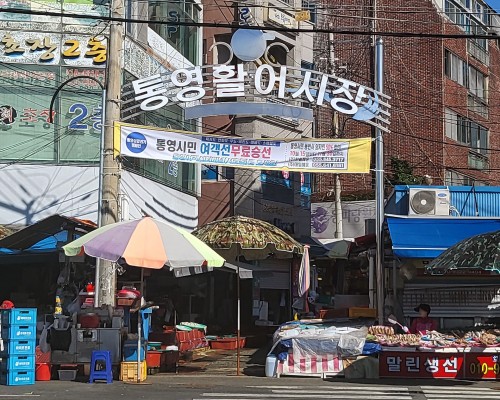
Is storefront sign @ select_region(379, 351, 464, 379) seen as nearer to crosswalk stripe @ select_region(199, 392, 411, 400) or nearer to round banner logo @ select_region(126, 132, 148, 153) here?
crosswalk stripe @ select_region(199, 392, 411, 400)

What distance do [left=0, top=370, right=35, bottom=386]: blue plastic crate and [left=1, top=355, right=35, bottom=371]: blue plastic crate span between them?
67 millimetres

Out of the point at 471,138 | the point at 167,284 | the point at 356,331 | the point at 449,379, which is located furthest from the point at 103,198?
the point at 471,138

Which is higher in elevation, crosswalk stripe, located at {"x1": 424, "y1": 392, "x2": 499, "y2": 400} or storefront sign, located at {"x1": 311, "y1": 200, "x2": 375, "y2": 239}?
storefront sign, located at {"x1": 311, "y1": 200, "x2": 375, "y2": 239}

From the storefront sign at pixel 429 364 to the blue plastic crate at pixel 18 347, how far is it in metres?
6.28

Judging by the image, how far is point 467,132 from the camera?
42500 mm

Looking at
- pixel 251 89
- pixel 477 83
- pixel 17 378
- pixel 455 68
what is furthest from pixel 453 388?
pixel 477 83

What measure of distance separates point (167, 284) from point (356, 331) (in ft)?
40.2

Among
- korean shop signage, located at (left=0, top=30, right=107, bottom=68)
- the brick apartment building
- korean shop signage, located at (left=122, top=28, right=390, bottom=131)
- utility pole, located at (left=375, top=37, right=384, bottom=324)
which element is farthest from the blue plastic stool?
the brick apartment building

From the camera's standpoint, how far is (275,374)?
15742 mm

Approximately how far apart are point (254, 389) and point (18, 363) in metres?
3.98

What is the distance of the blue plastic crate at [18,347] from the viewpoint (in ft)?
46.6

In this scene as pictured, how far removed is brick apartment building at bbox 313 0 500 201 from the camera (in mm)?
40375

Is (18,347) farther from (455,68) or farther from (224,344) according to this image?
(455,68)

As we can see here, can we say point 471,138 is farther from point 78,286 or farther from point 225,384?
point 225,384
